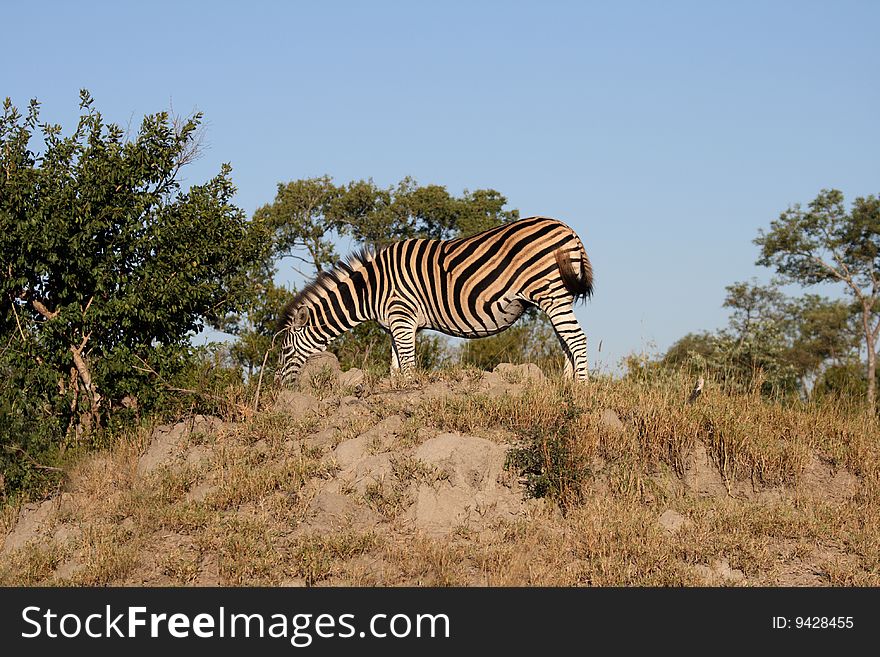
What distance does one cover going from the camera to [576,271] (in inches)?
622

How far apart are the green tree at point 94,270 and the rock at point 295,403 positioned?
1.96 meters

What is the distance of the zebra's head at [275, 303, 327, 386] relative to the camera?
17328 millimetres

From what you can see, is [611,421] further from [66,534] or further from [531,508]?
[66,534]

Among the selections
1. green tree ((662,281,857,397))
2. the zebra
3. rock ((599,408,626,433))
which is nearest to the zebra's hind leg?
the zebra

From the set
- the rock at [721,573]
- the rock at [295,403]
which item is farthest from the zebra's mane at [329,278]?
the rock at [721,573]

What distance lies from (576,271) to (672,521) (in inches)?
199

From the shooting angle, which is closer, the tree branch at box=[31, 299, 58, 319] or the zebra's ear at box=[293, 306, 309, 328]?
the tree branch at box=[31, 299, 58, 319]

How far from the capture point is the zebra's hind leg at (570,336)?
1559cm

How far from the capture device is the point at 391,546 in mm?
11312

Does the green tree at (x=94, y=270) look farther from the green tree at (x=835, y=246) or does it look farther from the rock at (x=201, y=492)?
the green tree at (x=835, y=246)

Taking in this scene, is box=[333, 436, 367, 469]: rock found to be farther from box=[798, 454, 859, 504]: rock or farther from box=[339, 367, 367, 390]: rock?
box=[798, 454, 859, 504]: rock

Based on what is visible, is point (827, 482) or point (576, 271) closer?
point (827, 482)

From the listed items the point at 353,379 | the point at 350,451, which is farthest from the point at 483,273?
the point at 350,451

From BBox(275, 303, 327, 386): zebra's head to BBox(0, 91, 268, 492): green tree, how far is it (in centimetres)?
144
